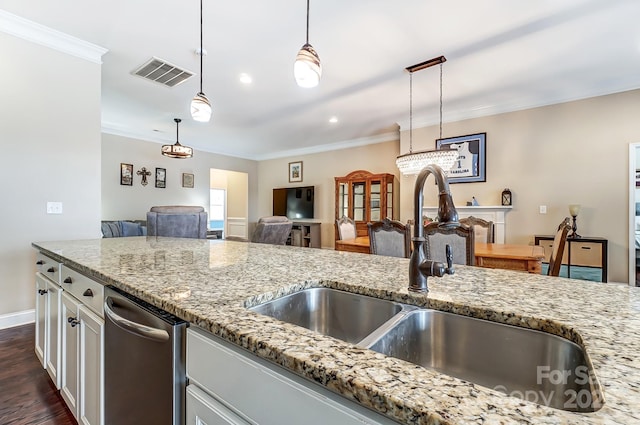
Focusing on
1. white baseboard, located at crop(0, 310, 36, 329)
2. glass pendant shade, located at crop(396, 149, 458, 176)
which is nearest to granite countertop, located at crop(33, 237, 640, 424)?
white baseboard, located at crop(0, 310, 36, 329)

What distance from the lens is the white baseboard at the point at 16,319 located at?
2.58 meters

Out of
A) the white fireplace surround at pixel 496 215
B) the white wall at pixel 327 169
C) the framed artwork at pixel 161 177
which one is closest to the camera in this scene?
the white fireplace surround at pixel 496 215

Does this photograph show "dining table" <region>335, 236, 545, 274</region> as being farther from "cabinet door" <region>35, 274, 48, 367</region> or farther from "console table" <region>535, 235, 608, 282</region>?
"cabinet door" <region>35, 274, 48, 367</region>

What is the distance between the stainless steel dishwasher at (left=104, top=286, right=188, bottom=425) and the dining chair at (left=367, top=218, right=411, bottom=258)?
7.42 ft

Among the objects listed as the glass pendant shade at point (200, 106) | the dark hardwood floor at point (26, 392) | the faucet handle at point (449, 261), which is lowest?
the dark hardwood floor at point (26, 392)

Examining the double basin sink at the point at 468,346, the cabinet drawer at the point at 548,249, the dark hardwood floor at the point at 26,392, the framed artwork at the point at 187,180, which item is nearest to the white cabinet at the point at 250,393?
the double basin sink at the point at 468,346

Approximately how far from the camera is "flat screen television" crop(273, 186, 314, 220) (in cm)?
708

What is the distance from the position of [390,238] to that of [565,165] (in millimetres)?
2984

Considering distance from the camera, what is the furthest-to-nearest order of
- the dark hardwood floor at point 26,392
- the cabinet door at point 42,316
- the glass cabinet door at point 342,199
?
the glass cabinet door at point 342,199
the cabinet door at point 42,316
the dark hardwood floor at point 26,392

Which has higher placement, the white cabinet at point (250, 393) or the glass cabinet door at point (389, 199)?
the glass cabinet door at point (389, 199)

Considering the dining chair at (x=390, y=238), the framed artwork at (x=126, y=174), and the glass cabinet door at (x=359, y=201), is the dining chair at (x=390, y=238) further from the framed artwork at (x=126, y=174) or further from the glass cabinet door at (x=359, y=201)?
the framed artwork at (x=126, y=174)

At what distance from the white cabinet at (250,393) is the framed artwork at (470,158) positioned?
450 cm

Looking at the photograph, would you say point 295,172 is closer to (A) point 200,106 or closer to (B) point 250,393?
(A) point 200,106

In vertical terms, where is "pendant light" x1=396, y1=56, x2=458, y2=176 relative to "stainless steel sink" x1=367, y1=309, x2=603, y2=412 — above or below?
above
